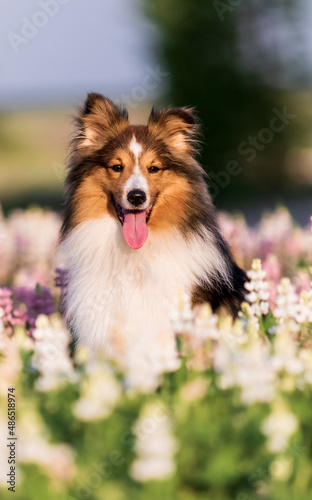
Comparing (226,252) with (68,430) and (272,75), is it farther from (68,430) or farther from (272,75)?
(272,75)

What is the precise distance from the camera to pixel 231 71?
744 inches

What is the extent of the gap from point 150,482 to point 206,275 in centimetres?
262

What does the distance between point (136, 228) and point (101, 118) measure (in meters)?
0.95

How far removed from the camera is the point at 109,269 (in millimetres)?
5086

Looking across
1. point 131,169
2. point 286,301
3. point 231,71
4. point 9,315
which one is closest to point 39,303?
→ point 9,315

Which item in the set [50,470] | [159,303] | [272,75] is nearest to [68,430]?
[50,470]

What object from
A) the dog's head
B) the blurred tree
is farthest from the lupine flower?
the blurred tree

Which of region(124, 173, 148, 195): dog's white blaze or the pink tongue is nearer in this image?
region(124, 173, 148, 195): dog's white blaze

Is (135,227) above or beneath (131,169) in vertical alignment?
beneath

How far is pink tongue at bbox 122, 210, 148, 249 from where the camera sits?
5.02 meters

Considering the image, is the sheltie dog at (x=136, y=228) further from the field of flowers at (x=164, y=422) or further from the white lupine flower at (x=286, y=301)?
the field of flowers at (x=164, y=422)

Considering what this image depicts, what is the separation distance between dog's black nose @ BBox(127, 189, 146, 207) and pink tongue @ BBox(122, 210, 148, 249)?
16 centimetres

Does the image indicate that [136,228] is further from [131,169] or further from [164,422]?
[164,422]

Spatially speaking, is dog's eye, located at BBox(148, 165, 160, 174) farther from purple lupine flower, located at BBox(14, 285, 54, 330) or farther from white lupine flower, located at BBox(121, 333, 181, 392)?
white lupine flower, located at BBox(121, 333, 181, 392)
